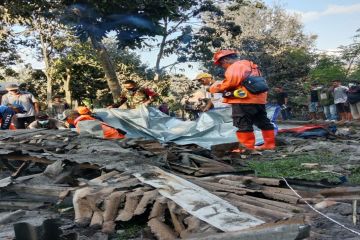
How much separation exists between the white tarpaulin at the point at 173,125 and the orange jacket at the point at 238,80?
143 centimetres

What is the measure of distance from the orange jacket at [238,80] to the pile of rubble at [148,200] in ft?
6.82

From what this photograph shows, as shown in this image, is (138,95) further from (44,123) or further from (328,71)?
(328,71)

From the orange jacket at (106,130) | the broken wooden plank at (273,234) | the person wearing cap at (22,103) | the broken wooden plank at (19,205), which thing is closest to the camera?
the broken wooden plank at (273,234)

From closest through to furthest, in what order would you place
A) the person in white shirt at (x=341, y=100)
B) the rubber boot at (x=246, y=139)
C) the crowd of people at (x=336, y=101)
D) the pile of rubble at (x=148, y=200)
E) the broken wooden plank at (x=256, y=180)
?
the pile of rubble at (x=148, y=200) < the broken wooden plank at (x=256, y=180) < the rubber boot at (x=246, y=139) < the crowd of people at (x=336, y=101) < the person in white shirt at (x=341, y=100)

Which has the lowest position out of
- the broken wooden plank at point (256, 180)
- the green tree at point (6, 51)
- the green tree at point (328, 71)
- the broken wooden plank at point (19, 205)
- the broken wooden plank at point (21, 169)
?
the broken wooden plank at point (19, 205)

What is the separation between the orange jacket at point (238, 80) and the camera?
23.1ft

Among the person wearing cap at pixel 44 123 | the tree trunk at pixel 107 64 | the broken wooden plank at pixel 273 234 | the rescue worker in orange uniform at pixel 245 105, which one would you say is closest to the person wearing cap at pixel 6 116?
the person wearing cap at pixel 44 123

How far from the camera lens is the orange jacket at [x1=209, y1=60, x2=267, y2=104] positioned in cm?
703

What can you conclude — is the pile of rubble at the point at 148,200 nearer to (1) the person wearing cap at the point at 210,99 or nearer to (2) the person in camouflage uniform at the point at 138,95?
(1) the person wearing cap at the point at 210,99

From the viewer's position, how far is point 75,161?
15.7 ft

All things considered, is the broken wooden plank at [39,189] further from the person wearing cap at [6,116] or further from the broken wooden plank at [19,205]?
the person wearing cap at [6,116]

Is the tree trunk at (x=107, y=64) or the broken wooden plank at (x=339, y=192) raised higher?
the tree trunk at (x=107, y=64)

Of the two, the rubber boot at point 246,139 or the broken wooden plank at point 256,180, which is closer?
the broken wooden plank at point 256,180

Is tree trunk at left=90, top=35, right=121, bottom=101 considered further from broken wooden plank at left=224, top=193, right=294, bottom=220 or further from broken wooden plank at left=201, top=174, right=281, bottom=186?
broken wooden plank at left=224, top=193, right=294, bottom=220
